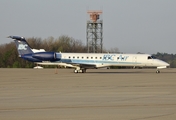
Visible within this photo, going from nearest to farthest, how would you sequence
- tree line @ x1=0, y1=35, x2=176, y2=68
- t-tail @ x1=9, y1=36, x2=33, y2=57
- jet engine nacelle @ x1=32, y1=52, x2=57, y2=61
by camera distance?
jet engine nacelle @ x1=32, y1=52, x2=57, y2=61 → t-tail @ x1=9, y1=36, x2=33, y2=57 → tree line @ x1=0, y1=35, x2=176, y2=68

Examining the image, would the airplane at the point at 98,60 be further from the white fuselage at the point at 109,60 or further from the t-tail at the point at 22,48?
the t-tail at the point at 22,48

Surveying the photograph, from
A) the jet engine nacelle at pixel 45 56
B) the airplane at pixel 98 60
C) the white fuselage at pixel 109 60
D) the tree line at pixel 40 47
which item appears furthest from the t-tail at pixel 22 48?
the tree line at pixel 40 47

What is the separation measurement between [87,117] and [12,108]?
9.94 feet

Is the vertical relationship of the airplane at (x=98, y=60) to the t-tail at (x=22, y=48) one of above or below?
below

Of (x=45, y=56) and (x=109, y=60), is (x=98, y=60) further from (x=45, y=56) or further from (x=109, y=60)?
(x=45, y=56)

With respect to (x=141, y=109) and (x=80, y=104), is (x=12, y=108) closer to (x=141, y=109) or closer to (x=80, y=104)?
(x=80, y=104)

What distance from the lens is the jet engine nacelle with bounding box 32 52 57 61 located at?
4278cm

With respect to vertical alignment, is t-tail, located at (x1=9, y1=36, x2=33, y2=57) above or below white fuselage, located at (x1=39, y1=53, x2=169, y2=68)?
above

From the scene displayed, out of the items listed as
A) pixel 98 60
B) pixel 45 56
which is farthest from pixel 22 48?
pixel 98 60

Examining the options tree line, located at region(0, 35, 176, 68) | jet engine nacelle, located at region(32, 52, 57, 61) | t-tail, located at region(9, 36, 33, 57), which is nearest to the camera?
jet engine nacelle, located at region(32, 52, 57, 61)

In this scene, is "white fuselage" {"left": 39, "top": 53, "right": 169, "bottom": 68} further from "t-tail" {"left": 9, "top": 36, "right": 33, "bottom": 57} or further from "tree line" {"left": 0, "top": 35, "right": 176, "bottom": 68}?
"tree line" {"left": 0, "top": 35, "right": 176, "bottom": 68}

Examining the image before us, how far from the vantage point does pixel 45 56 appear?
43125 mm

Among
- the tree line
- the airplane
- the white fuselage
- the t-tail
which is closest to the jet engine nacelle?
the airplane

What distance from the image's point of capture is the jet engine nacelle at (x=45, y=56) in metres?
42.8
